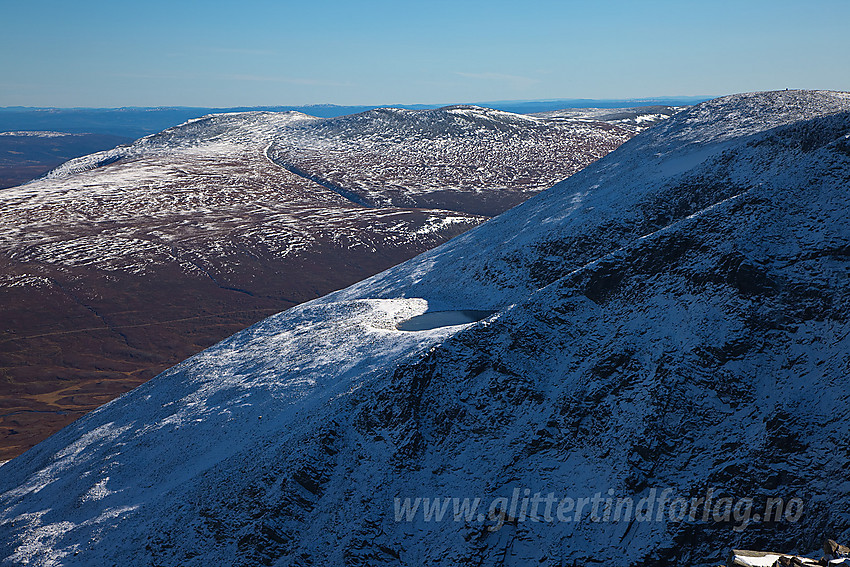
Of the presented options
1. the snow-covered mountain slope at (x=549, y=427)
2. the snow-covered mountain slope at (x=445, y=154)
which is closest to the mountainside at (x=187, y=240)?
the snow-covered mountain slope at (x=445, y=154)

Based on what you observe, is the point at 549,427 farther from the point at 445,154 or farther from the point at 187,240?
the point at 445,154

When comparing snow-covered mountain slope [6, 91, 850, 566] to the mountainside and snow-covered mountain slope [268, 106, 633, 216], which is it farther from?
snow-covered mountain slope [268, 106, 633, 216]

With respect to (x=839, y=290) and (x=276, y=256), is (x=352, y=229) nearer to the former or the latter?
(x=276, y=256)

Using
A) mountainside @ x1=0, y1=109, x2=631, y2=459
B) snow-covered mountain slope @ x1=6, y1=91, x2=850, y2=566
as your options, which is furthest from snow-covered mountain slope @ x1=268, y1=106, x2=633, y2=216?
snow-covered mountain slope @ x1=6, y1=91, x2=850, y2=566

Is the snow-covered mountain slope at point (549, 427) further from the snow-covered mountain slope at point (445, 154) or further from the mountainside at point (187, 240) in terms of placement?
the snow-covered mountain slope at point (445, 154)

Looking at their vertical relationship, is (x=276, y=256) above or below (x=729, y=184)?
below

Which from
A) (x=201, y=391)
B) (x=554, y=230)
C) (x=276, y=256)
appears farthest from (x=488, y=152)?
(x=201, y=391)
